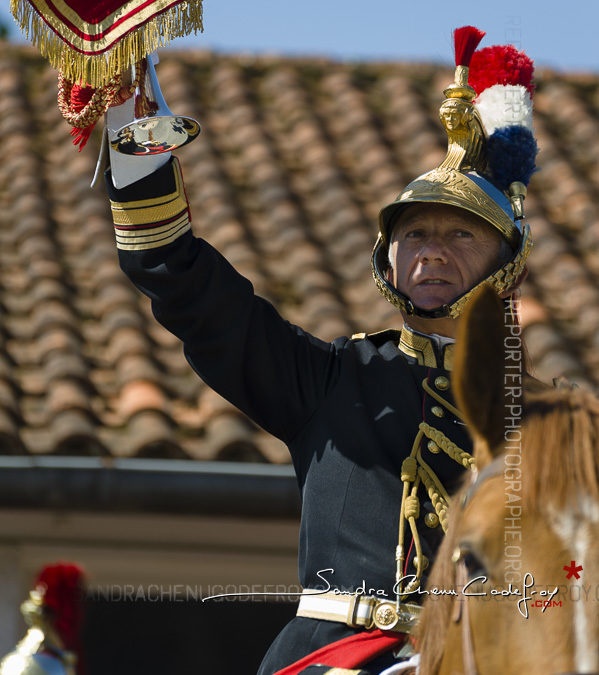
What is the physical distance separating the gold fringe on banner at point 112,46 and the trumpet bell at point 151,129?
0.07 meters

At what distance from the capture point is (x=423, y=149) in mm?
7734

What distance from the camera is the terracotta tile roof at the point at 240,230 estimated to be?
5203mm

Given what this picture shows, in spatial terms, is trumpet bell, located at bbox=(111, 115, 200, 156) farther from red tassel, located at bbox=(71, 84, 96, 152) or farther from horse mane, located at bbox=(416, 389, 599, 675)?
horse mane, located at bbox=(416, 389, 599, 675)

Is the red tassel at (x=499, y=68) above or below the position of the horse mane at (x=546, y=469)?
above

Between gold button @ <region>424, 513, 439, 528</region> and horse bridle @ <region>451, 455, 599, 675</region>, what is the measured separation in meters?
0.68

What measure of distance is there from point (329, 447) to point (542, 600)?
116 centimetres

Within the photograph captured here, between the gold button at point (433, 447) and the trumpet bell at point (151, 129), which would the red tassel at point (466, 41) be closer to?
the trumpet bell at point (151, 129)

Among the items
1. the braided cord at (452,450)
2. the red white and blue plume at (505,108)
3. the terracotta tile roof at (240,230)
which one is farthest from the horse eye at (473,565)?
the terracotta tile roof at (240,230)

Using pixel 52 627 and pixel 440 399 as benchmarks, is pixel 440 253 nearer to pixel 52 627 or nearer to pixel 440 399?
pixel 440 399

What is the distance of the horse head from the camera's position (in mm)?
1727

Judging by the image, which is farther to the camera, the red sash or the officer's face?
the officer's face

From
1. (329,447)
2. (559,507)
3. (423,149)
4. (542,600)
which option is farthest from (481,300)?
(423,149)

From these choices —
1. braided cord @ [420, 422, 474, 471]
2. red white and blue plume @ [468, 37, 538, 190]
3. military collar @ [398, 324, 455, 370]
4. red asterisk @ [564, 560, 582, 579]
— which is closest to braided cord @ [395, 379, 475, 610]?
braided cord @ [420, 422, 474, 471]

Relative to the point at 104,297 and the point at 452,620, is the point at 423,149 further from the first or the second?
the point at 452,620
